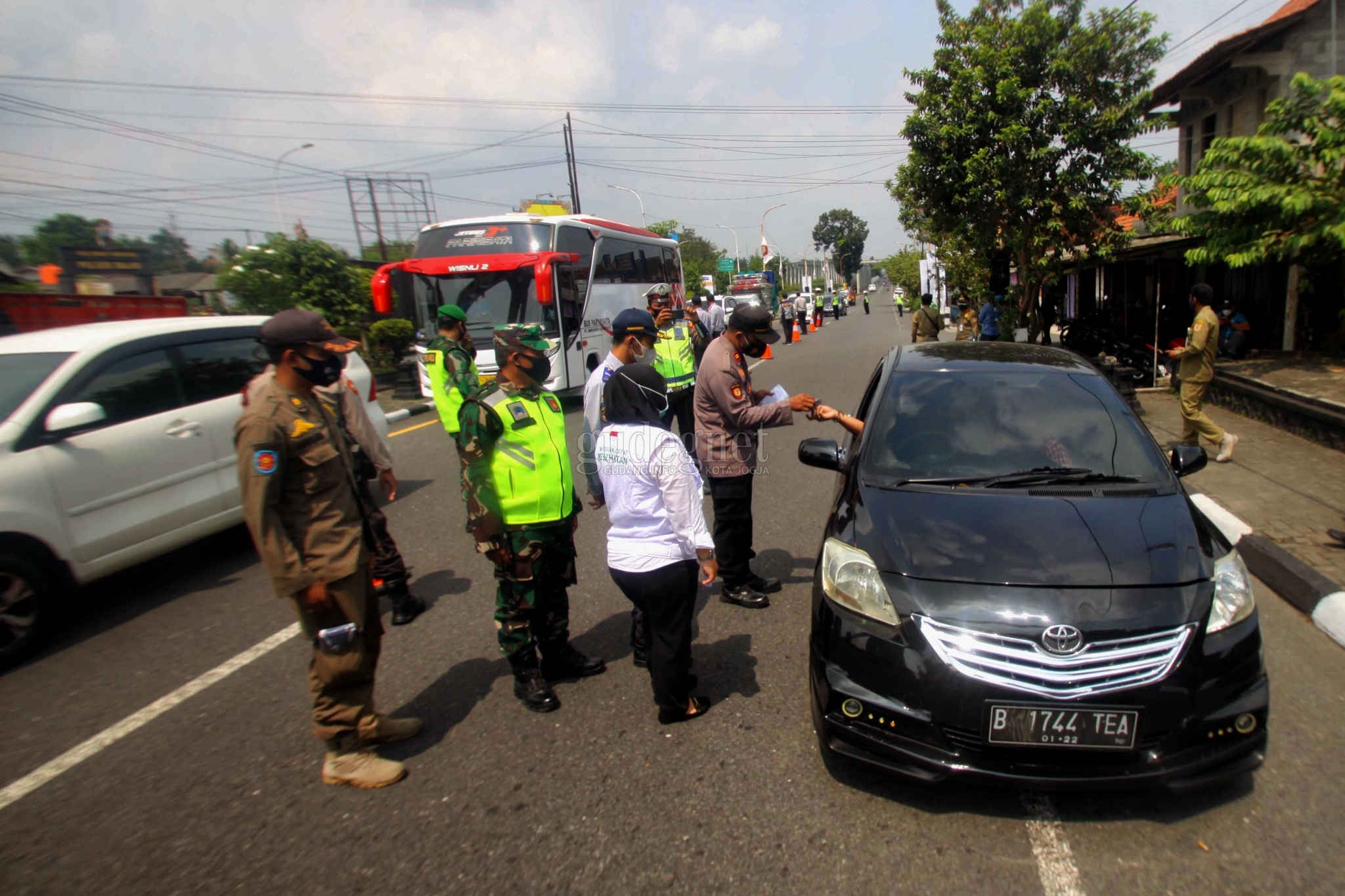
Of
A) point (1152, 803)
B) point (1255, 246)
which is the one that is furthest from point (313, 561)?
point (1255, 246)

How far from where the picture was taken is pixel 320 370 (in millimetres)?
2906

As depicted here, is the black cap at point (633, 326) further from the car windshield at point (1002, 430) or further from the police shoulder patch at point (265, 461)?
the police shoulder patch at point (265, 461)

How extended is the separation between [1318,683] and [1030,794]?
1.79 meters

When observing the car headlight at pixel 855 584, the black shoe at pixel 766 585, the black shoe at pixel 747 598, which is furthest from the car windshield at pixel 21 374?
the car headlight at pixel 855 584

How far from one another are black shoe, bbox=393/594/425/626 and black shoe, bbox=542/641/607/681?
1210mm

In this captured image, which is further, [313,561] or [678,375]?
[678,375]

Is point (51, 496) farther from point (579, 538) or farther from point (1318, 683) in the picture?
point (1318, 683)

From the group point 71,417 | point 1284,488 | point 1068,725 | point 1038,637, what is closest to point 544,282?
point 71,417

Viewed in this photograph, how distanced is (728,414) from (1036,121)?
33.4 ft

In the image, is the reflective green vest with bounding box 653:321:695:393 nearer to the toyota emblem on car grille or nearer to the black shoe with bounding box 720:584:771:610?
the black shoe with bounding box 720:584:771:610

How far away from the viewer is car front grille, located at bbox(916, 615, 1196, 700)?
2428 mm

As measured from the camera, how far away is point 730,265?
234 feet

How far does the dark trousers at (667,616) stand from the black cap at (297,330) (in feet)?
4.54

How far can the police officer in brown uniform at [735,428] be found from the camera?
4.29 meters
